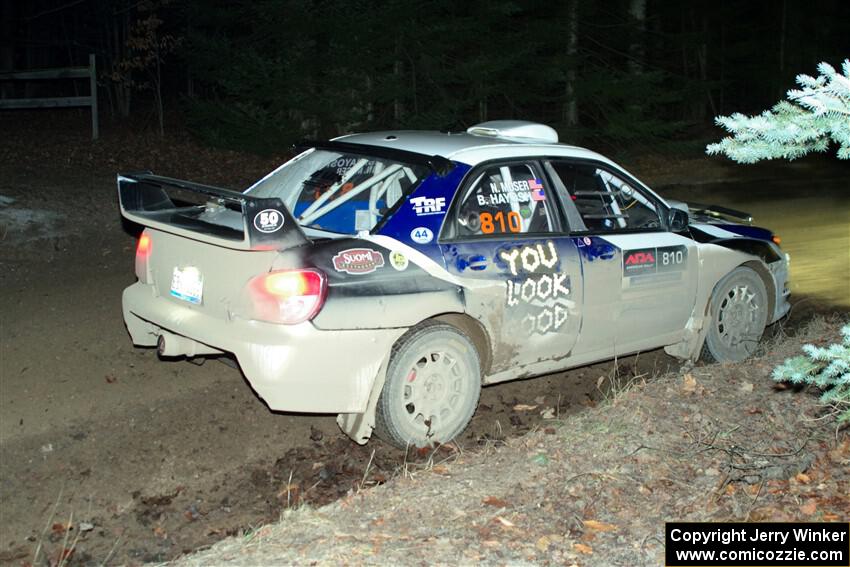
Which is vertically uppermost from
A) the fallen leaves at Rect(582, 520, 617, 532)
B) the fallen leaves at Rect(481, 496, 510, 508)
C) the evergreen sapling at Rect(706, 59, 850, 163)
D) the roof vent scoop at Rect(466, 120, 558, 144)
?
the evergreen sapling at Rect(706, 59, 850, 163)

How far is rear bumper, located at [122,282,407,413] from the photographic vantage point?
5246mm

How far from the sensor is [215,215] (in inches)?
249

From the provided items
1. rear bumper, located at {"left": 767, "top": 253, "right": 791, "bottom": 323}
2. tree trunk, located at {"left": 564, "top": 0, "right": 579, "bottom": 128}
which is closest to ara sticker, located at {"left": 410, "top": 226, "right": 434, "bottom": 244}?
rear bumper, located at {"left": 767, "top": 253, "right": 791, "bottom": 323}

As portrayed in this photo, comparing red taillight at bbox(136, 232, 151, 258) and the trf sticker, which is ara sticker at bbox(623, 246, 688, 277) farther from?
red taillight at bbox(136, 232, 151, 258)

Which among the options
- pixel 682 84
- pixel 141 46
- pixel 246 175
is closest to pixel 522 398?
pixel 246 175

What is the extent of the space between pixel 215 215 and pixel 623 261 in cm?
274

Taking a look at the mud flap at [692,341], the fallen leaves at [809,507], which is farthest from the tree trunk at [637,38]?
the fallen leaves at [809,507]

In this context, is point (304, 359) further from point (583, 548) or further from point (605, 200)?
point (605, 200)

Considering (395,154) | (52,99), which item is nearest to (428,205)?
(395,154)

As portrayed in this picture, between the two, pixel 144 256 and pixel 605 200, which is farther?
pixel 605 200

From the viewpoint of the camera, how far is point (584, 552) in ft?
13.9

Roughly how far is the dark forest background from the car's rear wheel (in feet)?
39.9

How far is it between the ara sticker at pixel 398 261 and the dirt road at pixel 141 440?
3.83ft

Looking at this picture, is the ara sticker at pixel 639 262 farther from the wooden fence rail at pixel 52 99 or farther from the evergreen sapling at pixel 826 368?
the wooden fence rail at pixel 52 99
